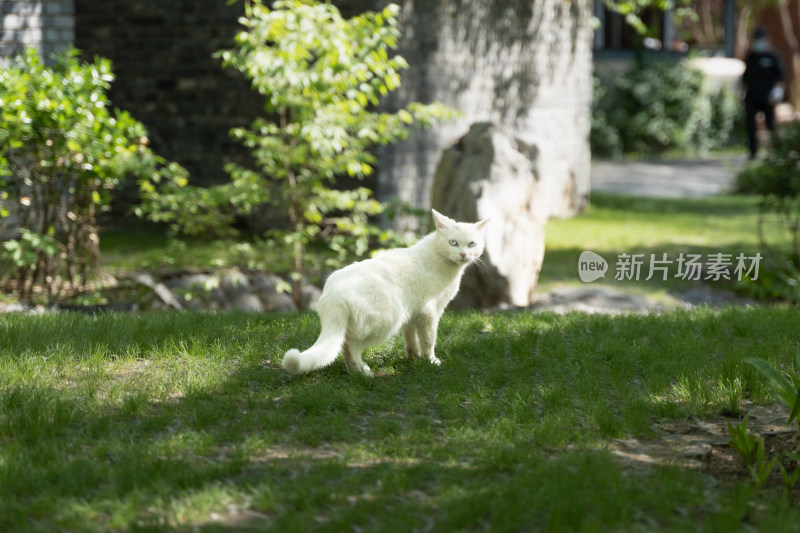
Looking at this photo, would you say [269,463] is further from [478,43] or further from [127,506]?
[478,43]

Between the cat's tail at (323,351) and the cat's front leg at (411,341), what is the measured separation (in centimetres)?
68

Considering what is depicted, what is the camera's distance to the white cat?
511 centimetres

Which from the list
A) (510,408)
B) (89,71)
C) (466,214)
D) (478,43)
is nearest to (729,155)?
(478,43)

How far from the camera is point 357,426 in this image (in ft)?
15.8

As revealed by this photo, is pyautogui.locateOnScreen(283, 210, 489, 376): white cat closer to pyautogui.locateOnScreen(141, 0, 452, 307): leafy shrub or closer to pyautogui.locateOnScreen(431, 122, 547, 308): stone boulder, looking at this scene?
pyautogui.locateOnScreen(141, 0, 452, 307): leafy shrub

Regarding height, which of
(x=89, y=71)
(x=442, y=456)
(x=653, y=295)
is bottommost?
(x=653, y=295)

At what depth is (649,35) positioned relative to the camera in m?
24.4

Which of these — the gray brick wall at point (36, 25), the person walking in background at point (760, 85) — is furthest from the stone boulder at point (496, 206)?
the person walking in background at point (760, 85)

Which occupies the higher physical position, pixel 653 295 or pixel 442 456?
pixel 442 456

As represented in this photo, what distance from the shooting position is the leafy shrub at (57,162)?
833 cm

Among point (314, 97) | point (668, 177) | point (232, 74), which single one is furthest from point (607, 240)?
point (668, 177)

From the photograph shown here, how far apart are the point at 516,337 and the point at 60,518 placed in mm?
3485

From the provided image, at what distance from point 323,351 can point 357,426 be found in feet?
1.45

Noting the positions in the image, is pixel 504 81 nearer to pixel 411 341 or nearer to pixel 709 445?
pixel 411 341
